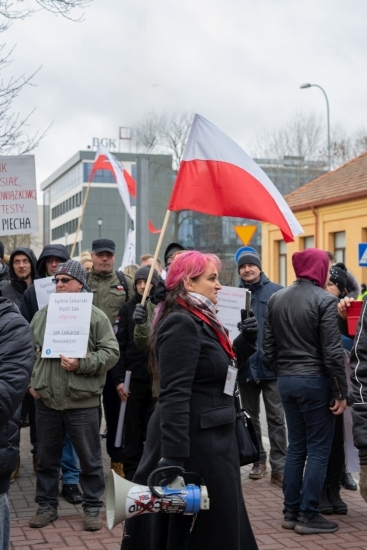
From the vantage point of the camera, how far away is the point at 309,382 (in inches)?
243

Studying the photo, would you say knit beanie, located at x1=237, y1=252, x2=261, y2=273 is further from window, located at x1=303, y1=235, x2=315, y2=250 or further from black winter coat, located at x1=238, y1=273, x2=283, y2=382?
window, located at x1=303, y1=235, x2=315, y2=250

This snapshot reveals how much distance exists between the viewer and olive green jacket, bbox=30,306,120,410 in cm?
629

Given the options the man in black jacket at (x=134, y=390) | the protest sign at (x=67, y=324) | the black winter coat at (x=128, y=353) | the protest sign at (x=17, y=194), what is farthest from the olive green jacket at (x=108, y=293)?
the protest sign at (x=67, y=324)

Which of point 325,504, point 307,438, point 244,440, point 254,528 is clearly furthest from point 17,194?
point 244,440

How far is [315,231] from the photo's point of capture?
2972 centimetres

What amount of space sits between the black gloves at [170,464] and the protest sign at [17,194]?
399cm

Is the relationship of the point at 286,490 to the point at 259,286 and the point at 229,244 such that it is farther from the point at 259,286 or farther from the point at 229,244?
the point at 229,244

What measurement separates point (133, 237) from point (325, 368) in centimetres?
862

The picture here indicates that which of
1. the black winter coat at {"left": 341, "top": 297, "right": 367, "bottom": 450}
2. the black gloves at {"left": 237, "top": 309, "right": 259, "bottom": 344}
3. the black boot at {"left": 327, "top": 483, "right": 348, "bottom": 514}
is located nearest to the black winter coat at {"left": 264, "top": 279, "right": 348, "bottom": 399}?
the black boot at {"left": 327, "top": 483, "right": 348, "bottom": 514}

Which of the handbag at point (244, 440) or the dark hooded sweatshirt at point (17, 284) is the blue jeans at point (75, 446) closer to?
the dark hooded sweatshirt at point (17, 284)

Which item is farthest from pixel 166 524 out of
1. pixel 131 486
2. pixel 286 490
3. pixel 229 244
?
pixel 229 244

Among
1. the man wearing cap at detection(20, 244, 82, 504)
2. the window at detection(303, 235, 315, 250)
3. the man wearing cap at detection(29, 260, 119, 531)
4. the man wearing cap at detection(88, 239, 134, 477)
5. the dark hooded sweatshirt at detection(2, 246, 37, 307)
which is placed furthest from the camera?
the window at detection(303, 235, 315, 250)

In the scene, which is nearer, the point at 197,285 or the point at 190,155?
the point at 197,285

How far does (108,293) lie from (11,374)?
4.71 meters
